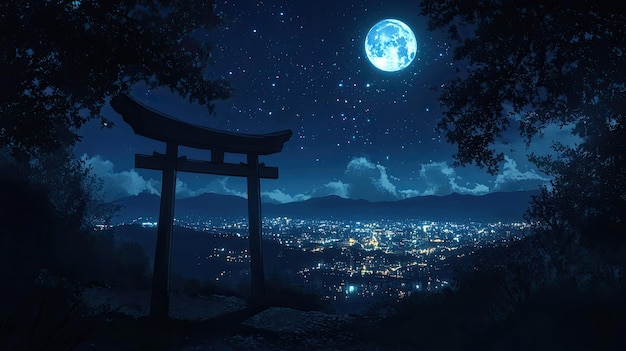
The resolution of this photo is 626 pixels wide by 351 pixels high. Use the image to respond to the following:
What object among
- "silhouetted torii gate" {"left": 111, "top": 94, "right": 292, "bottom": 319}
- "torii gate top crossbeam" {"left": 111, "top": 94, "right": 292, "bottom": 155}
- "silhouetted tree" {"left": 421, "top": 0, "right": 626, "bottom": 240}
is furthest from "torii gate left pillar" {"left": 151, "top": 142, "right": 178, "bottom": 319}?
"silhouetted tree" {"left": 421, "top": 0, "right": 626, "bottom": 240}

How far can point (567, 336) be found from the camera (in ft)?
16.8

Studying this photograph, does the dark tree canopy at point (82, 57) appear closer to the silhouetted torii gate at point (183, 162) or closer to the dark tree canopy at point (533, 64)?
the silhouetted torii gate at point (183, 162)

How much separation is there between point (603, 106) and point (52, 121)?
994 centimetres

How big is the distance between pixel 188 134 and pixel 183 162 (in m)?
0.87

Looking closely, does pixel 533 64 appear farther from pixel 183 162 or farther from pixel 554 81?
pixel 183 162

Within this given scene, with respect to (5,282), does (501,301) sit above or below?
below

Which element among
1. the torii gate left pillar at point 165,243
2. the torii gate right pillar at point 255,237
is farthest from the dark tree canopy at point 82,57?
the torii gate right pillar at point 255,237

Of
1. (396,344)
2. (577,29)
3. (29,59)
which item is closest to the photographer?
(577,29)

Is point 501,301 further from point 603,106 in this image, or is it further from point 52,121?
point 52,121

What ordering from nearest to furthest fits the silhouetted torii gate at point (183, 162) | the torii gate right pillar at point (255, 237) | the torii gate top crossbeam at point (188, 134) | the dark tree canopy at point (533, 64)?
the dark tree canopy at point (533, 64) < the torii gate top crossbeam at point (188, 134) < the silhouetted torii gate at point (183, 162) < the torii gate right pillar at point (255, 237)

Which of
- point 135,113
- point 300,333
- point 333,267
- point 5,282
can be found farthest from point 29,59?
point 333,267

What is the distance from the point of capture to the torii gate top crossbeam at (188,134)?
9.45m

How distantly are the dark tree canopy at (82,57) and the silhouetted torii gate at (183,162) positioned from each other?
1528 millimetres

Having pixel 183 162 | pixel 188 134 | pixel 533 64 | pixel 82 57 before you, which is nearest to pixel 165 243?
pixel 183 162
